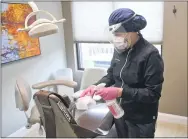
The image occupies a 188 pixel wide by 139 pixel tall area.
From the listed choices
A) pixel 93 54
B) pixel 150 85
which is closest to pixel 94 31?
pixel 93 54

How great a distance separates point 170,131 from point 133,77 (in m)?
1.57

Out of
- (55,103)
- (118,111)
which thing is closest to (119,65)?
(118,111)

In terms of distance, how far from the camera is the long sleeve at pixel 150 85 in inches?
36.5

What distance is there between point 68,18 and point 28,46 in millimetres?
805

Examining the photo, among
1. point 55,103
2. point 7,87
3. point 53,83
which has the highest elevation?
point 55,103

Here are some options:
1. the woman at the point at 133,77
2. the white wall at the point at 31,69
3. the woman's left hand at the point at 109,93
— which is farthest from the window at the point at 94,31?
the woman's left hand at the point at 109,93

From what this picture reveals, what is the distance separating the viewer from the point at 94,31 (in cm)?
283

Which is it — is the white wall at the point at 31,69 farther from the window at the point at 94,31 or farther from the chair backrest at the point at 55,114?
the chair backrest at the point at 55,114

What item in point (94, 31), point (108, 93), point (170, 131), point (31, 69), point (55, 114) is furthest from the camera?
point (94, 31)

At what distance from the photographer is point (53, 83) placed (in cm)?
164

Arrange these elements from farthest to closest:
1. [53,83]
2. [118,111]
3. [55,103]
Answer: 1. [53,83]
2. [118,111]
3. [55,103]

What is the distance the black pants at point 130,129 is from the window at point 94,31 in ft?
5.15

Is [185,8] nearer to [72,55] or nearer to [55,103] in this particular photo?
[72,55]

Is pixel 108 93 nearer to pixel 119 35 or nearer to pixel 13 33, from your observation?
pixel 119 35
